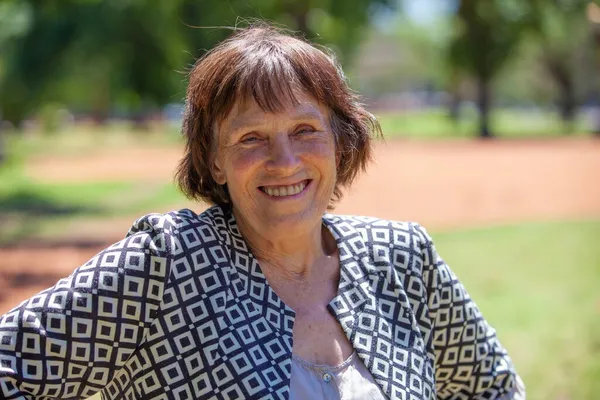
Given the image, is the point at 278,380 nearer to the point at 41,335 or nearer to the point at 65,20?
the point at 41,335

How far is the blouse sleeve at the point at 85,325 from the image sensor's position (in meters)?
1.79

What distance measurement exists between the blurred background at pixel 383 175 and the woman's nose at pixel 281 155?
0.60 metres

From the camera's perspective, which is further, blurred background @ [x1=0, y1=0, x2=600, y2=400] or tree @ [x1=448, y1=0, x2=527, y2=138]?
tree @ [x1=448, y1=0, x2=527, y2=138]

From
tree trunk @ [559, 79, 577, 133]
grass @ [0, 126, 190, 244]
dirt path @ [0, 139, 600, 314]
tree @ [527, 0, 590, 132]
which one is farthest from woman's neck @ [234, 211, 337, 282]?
tree trunk @ [559, 79, 577, 133]

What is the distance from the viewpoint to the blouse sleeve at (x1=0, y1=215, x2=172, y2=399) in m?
1.79

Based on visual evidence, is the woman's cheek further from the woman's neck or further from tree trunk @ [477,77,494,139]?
tree trunk @ [477,77,494,139]

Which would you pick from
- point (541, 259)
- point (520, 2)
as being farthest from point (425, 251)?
point (520, 2)

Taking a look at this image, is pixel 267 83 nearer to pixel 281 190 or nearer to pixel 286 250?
pixel 281 190

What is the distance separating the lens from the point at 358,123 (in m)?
2.34

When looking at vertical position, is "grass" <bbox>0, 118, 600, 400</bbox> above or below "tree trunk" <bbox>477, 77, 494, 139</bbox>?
above

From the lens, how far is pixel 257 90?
206 centimetres

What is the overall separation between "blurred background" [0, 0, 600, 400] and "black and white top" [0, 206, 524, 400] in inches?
28.0

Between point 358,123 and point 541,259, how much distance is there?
7.66 metres

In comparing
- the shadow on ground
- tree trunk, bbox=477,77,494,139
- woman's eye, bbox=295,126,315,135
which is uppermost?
woman's eye, bbox=295,126,315,135
